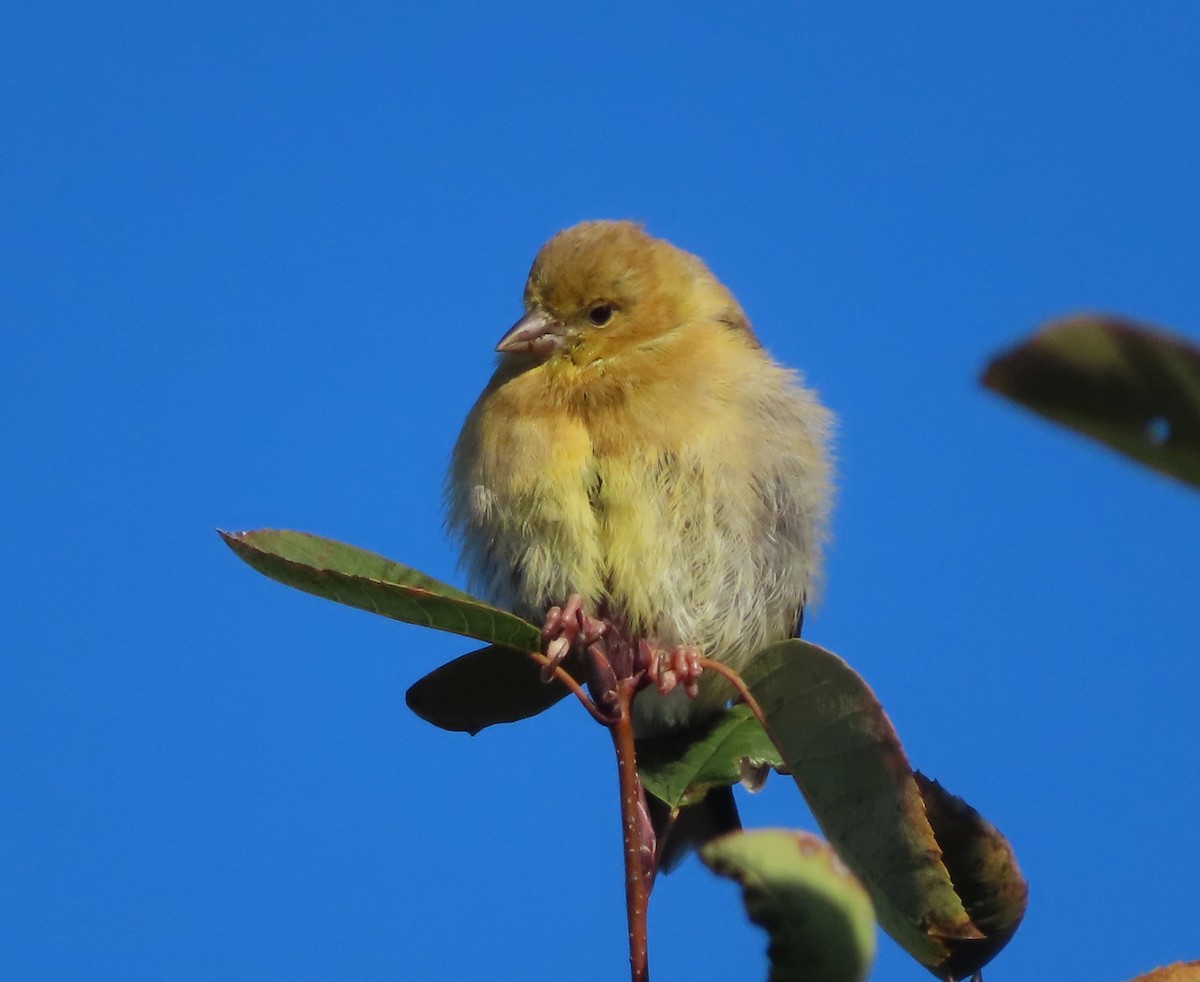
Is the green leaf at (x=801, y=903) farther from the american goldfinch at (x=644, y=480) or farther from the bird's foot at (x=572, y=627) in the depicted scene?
the american goldfinch at (x=644, y=480)

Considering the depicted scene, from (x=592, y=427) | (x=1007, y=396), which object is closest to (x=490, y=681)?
(x=592, y=427)

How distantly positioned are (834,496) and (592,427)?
0.84m

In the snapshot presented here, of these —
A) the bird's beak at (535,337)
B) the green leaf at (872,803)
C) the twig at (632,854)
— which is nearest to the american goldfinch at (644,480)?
the bird's beak at (535,337)

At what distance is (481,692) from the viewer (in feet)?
10.6

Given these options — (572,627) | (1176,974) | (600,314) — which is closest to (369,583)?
(572,627)

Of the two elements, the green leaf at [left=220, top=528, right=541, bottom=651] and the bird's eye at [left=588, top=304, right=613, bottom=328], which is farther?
the bird's eye at [left=588, top=304, right=613, bottom=328]

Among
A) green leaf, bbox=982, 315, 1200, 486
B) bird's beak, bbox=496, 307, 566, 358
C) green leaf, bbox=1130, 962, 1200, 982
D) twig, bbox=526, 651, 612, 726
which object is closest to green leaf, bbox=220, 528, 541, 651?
twig, bbox=526, 651, 612, 726

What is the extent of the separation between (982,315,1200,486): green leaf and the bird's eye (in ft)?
11.2

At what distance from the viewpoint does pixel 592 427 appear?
384cm

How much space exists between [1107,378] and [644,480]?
2683 millimetres

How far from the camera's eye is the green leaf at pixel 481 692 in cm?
316

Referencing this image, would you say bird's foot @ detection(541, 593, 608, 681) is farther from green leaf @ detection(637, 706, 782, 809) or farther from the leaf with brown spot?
the leaf with brown spot

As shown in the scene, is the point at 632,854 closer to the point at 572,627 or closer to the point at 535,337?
the point at 572,627

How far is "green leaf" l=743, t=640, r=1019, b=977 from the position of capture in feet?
7.23
